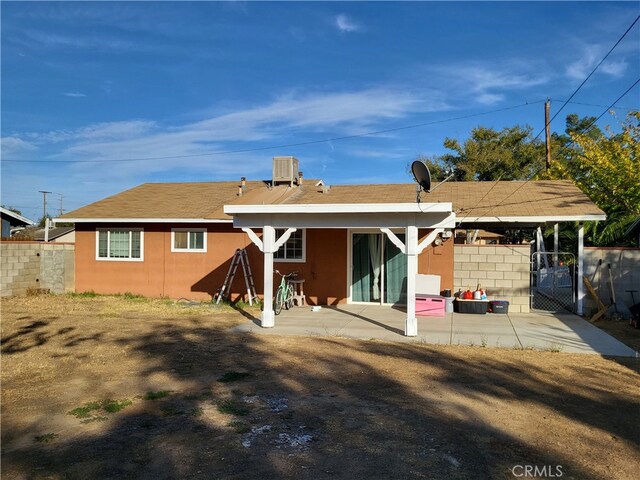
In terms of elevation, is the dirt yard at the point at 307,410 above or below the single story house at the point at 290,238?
below

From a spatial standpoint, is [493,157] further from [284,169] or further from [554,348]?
[554,348]

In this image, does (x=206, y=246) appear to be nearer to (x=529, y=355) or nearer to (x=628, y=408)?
(x=529, y=355)

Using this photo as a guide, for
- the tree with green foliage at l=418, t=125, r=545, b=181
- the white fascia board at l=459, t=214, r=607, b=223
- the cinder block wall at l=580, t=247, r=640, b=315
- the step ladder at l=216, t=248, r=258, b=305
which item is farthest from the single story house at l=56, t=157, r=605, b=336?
the tree with green foliage at l=418, t=125, r=545, b=181

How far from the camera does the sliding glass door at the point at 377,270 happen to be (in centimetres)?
1437

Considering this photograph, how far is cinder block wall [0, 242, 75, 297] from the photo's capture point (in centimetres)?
1630

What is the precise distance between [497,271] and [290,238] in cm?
579

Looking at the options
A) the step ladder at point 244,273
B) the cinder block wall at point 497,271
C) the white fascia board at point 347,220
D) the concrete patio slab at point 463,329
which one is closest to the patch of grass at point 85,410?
the concrete patio slab at point 463,329

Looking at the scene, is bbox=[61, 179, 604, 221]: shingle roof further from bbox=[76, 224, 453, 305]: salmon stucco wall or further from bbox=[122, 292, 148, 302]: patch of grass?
bbox=[122, 292, 148, 302]: patch of grass

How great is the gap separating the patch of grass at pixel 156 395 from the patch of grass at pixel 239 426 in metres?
1.32

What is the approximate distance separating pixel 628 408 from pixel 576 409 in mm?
622

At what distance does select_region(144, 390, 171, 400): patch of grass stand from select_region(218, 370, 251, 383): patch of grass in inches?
31.2

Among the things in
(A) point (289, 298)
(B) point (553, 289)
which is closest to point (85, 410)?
(A) point (289, 298)

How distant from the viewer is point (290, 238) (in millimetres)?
15023

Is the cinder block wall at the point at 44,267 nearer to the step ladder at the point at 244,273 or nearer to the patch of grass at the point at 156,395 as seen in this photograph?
the step ladder at the point at 244,273
